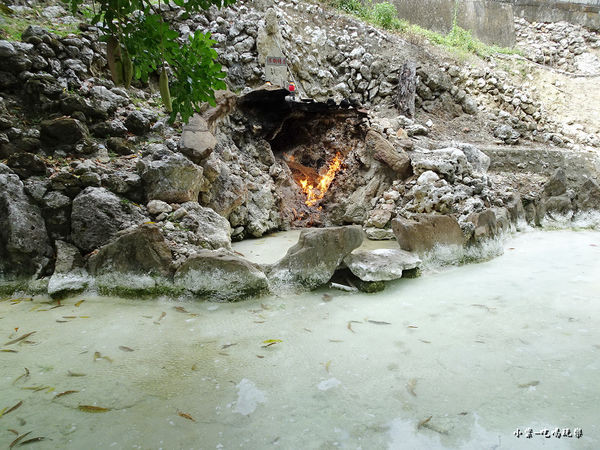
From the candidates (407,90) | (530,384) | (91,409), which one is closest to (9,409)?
Answer: (91,409)

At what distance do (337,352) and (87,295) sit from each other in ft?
6.11

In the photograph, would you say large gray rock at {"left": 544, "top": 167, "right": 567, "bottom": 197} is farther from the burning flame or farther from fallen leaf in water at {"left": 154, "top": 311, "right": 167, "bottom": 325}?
fallen leaf in water at {"left": 154, "top": 311, "right": 167, "bottom": 325}

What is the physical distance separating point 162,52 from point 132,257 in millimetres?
1581

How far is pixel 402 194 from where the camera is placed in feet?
16.6

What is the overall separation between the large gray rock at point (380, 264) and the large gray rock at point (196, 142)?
1.86 metres

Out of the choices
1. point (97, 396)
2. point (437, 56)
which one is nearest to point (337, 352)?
point (97, 396)

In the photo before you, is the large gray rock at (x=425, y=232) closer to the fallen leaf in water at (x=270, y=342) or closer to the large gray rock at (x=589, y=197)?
the fallen leaf in water at (x=270, y=342)

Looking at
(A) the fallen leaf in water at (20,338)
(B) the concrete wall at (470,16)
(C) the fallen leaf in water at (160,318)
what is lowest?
(C) the fallen leaf in water at (160,318)

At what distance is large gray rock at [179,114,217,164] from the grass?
6.96m

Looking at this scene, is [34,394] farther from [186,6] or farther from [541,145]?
[541,145]

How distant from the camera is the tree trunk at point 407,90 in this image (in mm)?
7172

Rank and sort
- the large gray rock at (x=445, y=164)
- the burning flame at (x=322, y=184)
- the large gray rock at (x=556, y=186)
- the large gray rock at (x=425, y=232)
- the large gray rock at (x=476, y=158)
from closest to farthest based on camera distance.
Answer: the large gray rock at (x=425, y=232) < the large gray rock at (x=445, y=164) < the large gray rock at (x=556, y=186) < the large gray rock at (x=476, y=158) < the burning flame at (x=322, y=184)

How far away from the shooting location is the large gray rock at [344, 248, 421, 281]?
2.71 metres

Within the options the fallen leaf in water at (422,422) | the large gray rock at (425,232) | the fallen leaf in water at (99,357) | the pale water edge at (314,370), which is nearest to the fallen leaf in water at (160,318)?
the pale water edge at (314,370)
